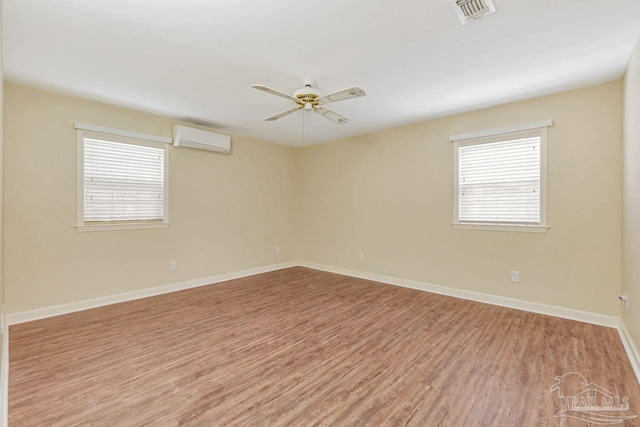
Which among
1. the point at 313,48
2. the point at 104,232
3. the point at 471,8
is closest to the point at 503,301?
the point at 471,8

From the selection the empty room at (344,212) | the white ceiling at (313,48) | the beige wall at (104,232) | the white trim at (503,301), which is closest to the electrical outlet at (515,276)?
the empty room at (344,212)

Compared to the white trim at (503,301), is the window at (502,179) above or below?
above

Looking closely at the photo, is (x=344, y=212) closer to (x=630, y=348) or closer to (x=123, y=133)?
(x=123, y=133)

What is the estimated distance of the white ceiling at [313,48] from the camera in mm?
1909

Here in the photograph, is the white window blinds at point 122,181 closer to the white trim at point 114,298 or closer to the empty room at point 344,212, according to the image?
the empty room at point 344,212

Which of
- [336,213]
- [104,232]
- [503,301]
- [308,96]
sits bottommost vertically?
[503,301]

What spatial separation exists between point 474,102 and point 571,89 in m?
0.91

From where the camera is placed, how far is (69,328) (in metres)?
2.93

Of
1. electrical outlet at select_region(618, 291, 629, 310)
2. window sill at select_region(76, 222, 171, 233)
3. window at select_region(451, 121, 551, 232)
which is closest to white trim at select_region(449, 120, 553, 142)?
window at select_region(451, 121, 551, 232)

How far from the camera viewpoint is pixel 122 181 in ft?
12.4

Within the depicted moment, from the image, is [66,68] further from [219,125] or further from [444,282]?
[444,282]

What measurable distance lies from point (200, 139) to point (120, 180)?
45.8 inches

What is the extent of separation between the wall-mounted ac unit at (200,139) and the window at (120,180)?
8.5 inches

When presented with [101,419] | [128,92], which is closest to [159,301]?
[101,419]
